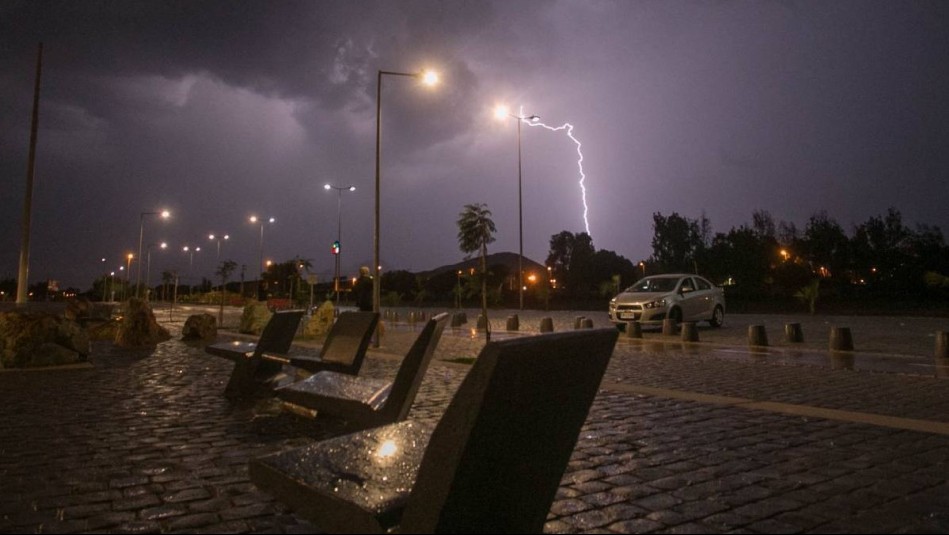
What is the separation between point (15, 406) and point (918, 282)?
51.9m

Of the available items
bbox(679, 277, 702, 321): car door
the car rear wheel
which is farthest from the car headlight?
the car rear wheel

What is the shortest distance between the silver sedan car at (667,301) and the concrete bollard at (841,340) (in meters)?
5.75

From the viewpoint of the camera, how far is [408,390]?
4.16 m

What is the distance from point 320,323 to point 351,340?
12820 mm

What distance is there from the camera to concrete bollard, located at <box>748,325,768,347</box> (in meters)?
15.4

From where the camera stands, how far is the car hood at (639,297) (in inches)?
775

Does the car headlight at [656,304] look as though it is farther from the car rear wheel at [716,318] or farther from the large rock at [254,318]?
the large rock at [254,318]

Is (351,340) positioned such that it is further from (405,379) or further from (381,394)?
(405,379)

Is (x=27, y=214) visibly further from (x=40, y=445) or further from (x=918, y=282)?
(x=918, y=282)

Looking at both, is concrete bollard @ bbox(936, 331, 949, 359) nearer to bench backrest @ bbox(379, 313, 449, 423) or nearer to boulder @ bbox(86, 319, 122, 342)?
bench backrest @ bbox(379, 313, 449, 423)

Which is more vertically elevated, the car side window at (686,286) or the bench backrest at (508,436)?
the car side window at (686,286)

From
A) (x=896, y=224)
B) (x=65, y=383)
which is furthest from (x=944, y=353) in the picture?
(x=896, y=224)

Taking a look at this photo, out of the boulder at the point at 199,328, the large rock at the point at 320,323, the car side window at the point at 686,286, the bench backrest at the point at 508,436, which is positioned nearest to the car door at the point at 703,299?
the car side window at the point at 686,286

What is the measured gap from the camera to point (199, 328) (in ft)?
58.4
